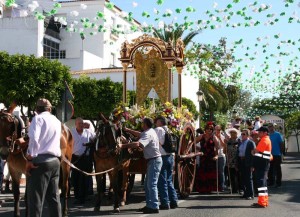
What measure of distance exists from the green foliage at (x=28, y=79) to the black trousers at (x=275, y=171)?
1143 cm

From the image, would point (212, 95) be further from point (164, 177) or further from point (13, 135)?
point (13, 135)

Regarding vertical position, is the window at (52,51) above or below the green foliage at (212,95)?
above

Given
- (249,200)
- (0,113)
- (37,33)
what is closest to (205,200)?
(249,200)

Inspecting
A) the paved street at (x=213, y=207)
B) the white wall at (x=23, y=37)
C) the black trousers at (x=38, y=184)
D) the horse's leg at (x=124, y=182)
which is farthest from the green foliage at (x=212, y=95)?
the black trousers at (x=38, y=184)

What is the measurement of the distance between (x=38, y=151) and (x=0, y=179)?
18.2ft

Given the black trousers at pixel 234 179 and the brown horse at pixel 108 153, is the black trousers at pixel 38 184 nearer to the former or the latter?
the brown horse at pixel 108 153

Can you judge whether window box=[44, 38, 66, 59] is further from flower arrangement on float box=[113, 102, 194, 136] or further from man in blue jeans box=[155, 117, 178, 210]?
man in blue jeans box=[155, 117, 178, 210]

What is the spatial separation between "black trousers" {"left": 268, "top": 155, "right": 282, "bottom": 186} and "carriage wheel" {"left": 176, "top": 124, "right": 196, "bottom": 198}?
381cm

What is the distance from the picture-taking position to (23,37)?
150 feet

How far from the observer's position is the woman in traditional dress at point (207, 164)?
1415 cm

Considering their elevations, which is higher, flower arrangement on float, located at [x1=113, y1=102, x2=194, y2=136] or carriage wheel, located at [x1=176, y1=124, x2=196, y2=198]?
flower arrangement on float, located at [x1=113, y1=102, x2=194, y2=136]

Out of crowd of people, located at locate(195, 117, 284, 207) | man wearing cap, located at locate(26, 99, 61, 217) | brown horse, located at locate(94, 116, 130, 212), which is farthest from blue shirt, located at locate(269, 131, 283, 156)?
man wearing cap, located at locate(26, 99, 61, 217)

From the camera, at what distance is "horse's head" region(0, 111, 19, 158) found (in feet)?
28.4

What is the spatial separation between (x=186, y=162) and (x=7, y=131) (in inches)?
226
